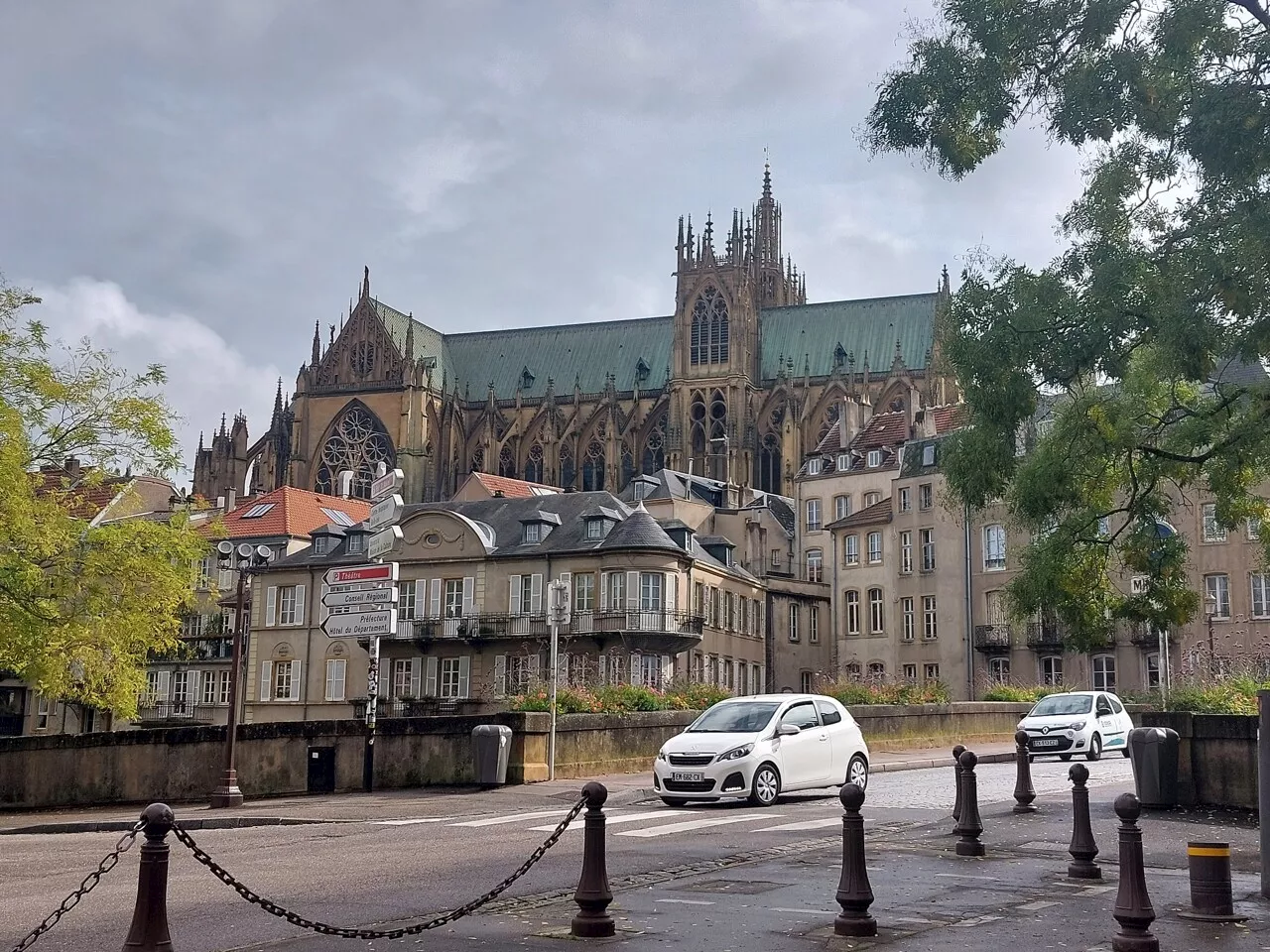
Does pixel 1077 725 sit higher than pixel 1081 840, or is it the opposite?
pixel 1077 725

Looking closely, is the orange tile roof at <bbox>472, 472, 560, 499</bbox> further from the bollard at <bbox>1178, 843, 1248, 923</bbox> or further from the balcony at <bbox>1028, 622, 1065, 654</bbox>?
the bollard at <bbox>1178, 843, 1248, 923</bbox>

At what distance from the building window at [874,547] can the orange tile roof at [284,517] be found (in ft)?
63.2

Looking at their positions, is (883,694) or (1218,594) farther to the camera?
(1218,594)

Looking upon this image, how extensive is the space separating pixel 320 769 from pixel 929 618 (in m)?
31.9

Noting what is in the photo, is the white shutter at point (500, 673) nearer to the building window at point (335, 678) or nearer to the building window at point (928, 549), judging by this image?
the building window at point (335, 678)

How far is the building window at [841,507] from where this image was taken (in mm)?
61375

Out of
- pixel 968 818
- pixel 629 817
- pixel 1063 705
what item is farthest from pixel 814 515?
pixel 968 818

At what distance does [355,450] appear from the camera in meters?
95.6

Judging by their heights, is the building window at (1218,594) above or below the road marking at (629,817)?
above

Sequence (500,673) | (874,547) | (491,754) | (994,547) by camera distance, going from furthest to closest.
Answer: (874,547) → (994,547) → (500,673) → (491,754)

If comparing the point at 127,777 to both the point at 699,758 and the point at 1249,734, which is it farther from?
the point at 1249,734

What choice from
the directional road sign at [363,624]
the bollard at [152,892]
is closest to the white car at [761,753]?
the directional road sign at [363,624]

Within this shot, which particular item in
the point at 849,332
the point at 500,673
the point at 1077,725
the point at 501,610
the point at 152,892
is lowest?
the point at 152,892

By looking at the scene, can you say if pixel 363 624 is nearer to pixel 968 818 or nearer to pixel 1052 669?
pixel 968 818
